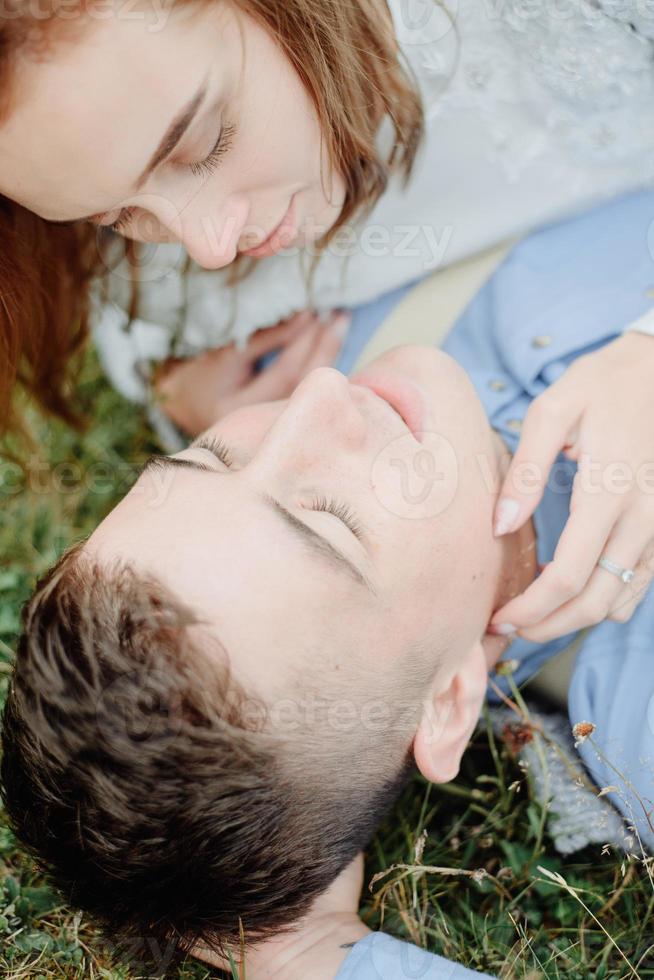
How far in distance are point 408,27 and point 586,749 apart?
6.13 feet

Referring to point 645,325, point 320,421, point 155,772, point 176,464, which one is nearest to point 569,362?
point 645,325

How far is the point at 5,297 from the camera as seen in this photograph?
2.55m

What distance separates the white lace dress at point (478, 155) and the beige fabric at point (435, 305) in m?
0.04

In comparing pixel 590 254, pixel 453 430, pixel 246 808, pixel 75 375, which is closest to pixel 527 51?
pixel 590 254

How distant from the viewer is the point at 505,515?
1.99 meters

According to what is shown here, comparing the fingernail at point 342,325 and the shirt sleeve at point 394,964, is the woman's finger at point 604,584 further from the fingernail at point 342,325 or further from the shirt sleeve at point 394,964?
the fingernail at point 342,325

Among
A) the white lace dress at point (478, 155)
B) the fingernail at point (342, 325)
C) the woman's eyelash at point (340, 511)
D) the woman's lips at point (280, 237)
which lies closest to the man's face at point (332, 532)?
the woman's eyelash at point (340, 511)

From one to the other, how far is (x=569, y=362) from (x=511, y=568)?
2.16ft

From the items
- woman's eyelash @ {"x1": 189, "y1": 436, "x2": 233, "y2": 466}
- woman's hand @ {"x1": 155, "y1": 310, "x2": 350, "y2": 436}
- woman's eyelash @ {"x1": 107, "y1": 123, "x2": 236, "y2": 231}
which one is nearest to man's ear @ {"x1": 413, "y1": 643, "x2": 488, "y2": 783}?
woman's eyelash @ {"x1": 189, "y1": 436, "x2": 233, "y2": 466}

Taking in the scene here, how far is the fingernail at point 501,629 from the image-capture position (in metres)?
2.08

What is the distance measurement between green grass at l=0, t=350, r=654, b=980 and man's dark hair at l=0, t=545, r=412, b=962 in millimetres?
277

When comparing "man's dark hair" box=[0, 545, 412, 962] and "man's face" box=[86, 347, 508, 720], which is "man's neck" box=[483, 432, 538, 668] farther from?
"man's dark hair" box=[0, 545, 412, 962]

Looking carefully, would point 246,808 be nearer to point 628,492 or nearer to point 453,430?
point 453,430

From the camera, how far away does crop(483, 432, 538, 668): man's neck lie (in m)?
2.13
